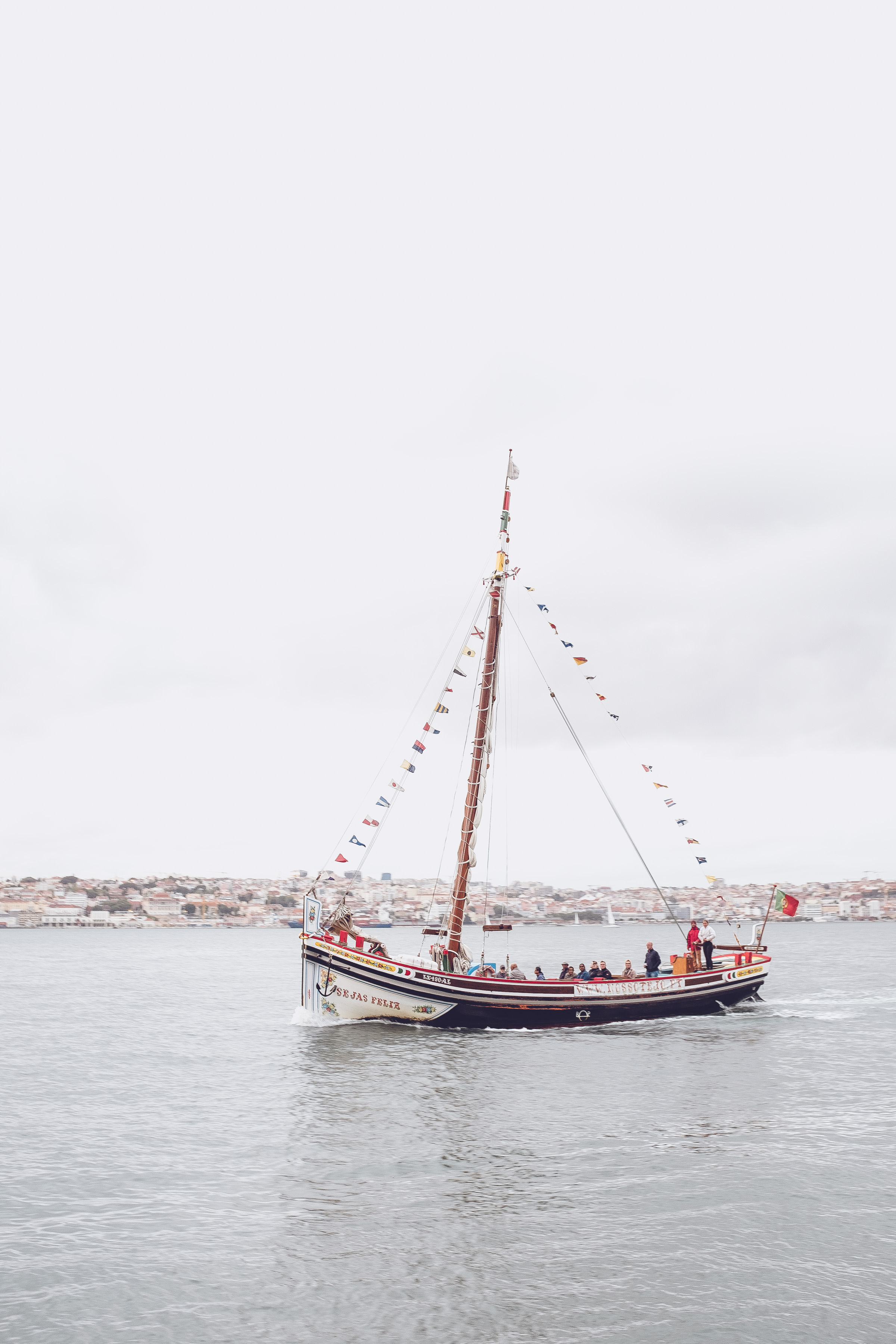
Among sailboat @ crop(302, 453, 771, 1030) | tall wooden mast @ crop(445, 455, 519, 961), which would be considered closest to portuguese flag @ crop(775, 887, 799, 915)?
sailboat @ crop(302, 453, 771, 1030)

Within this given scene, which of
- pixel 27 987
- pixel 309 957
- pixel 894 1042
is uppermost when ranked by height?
pixel 309 957

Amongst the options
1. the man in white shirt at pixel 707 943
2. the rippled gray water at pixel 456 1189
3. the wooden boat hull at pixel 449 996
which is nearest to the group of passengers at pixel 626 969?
the man in white shirt at pixel 707 943

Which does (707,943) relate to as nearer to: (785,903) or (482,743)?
(785,903)

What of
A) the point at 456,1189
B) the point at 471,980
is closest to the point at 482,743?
the point at 471,980

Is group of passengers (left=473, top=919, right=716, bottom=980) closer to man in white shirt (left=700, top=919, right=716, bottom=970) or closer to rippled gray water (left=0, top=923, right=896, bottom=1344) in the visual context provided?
man in white shirt (left=700, top=919, right=716, bottom=970)

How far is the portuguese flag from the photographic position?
34.8 metres

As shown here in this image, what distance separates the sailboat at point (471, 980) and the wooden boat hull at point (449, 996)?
28 millimetres

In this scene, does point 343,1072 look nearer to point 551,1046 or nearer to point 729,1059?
point 551,1046

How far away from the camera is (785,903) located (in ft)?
117

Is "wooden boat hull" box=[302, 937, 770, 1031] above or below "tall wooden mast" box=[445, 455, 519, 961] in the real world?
below

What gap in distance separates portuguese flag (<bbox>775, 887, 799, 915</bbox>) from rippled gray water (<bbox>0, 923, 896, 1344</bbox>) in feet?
14.6

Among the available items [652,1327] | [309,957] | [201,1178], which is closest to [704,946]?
[309,957]

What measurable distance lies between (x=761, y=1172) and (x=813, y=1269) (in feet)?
14.6

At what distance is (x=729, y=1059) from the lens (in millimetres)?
29547
